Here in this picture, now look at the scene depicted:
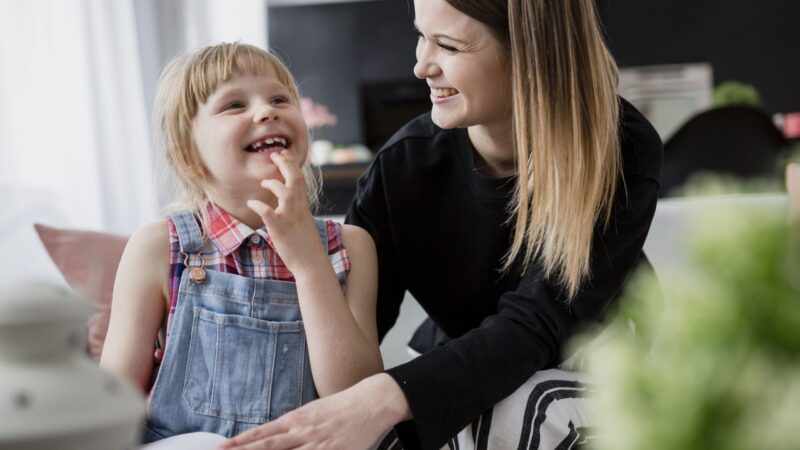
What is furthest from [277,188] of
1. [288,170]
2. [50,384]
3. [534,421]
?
[50,384]

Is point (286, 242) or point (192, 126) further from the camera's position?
point (192, 126)

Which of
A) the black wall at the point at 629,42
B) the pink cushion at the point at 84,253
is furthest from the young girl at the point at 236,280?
the black wall at the point at 629,42

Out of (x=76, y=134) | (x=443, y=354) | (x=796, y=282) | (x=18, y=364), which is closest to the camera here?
(x=796, y=282)

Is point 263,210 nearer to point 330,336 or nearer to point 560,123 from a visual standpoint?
point 330,336

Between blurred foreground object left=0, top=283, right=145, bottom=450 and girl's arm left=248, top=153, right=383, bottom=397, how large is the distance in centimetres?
86

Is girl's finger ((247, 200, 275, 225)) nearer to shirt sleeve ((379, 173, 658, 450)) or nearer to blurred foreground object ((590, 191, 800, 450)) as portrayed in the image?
shirt sleeve ((379, 173, 658, 450))

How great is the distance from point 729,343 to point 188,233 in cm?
118

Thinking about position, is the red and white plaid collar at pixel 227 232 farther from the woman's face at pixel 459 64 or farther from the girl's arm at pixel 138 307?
the woman's face at pixel 459 64

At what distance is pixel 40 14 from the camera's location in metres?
3.17

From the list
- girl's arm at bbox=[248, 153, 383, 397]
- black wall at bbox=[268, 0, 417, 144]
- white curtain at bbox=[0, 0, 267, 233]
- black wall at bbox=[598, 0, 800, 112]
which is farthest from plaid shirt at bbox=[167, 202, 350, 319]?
black wall at bbox=[598, 0, 800, 112]

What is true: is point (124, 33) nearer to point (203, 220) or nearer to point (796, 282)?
point (203, 220)

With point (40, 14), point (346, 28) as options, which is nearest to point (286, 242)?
point (40, 14)

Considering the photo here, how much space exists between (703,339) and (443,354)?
3.07ft

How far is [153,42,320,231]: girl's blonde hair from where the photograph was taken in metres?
1.32
